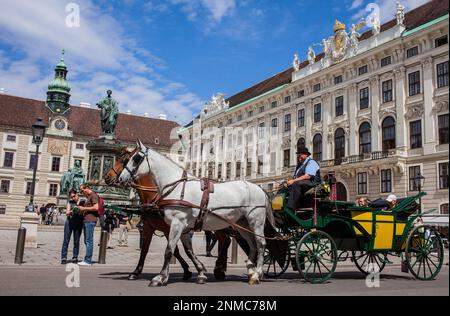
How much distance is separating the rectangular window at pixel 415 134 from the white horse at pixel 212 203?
27.2m

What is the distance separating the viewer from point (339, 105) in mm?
38812

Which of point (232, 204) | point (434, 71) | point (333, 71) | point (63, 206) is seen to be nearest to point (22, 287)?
point (232, 204)

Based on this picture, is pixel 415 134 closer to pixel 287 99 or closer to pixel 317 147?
pixel 317 147

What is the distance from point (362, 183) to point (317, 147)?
722 cm

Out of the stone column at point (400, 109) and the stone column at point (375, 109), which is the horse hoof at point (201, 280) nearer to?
the stone column at point (400, 109)

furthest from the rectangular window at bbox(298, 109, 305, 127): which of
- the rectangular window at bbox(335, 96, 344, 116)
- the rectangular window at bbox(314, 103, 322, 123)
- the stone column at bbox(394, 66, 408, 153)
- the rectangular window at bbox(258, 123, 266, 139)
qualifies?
the stone column at bbox(394, 66, 408, 153)

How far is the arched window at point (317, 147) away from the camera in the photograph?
40438 mm

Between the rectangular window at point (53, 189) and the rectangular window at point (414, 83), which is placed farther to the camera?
the rectangular window at point (53, 189)

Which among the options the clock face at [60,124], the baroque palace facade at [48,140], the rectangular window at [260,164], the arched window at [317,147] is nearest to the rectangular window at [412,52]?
the arched window at [317,147]

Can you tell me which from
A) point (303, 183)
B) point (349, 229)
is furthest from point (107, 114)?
point (349, 229)

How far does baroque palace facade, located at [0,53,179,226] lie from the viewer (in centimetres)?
6078

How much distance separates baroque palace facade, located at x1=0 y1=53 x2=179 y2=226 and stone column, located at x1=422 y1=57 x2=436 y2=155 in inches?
1581

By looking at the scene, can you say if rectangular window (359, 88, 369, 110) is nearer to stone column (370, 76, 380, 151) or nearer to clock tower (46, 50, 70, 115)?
stone column (370, 76, 380, 151)
